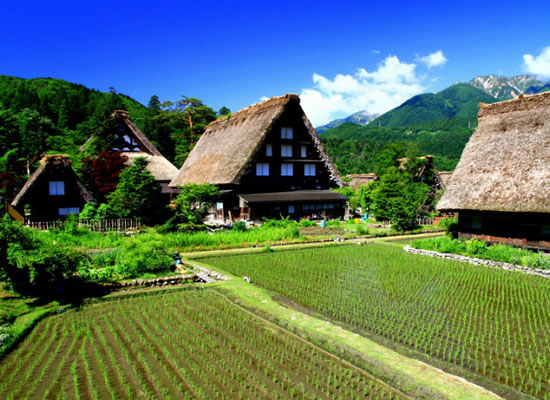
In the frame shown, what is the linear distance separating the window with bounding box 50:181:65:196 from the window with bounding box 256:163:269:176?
44.6 ft

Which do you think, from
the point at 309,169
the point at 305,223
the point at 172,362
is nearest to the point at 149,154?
the point at 309,169

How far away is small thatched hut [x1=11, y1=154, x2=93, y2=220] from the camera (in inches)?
992

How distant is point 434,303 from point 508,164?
436 inches

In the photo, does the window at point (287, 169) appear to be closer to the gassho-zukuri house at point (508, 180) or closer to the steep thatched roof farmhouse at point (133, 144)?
the steep thatched roof farmhouse at point (133, 144)

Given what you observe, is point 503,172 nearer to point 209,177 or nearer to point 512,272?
point 512,272

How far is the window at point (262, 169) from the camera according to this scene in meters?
31.1

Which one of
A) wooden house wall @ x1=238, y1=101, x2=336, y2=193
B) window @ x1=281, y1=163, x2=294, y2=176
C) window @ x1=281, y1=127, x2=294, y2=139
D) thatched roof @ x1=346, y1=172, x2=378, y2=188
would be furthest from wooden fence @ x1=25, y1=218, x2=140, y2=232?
thatched roof @ x1=346, y1=172, x2=378, y2=188

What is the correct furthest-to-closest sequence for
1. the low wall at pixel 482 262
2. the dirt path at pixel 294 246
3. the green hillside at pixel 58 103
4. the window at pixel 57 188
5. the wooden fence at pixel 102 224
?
the green hillside at pixel 58 103 → the window at pixel 57 188 → the wooden fence at pixel 102 224 → the dirt path at pixel 294 246 → the low wall at pixel 482 262

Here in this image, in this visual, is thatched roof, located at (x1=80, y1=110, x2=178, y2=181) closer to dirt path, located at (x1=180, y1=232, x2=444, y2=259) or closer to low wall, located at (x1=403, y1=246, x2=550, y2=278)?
dirt path, located at (x1=180, y1=232, x2=444, y2=259)

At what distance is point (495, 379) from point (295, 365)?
3.30 metres

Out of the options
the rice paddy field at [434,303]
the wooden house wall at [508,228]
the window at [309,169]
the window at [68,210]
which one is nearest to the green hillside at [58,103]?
the window at [68,210]

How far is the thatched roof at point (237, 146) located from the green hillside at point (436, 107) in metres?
110

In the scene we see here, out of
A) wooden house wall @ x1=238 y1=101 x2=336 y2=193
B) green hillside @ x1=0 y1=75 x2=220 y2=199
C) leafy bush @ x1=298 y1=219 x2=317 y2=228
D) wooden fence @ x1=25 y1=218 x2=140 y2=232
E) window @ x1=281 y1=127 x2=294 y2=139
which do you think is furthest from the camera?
green hillside @ x1=0 y1=75 x2=220 y2=199

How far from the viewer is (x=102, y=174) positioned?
95.2 ft
